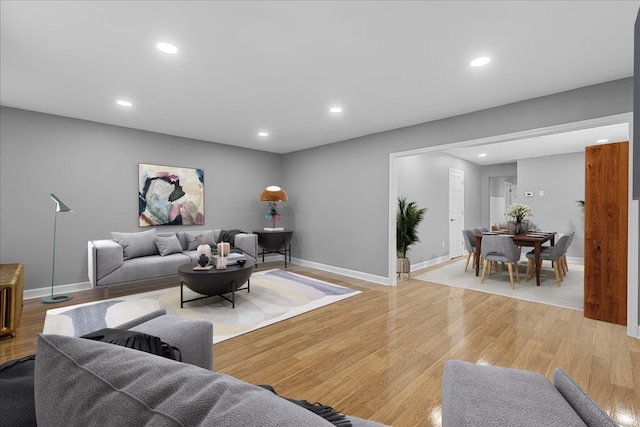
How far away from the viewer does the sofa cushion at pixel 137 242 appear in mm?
4285

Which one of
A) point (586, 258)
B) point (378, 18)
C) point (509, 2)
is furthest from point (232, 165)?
point (586, 258)

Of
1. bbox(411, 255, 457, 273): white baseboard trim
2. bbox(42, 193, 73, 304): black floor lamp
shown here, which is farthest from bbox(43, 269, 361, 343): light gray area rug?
bbox(411, 255, 457, 273): white baseboard trim

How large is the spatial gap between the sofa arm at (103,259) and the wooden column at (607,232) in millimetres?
5620

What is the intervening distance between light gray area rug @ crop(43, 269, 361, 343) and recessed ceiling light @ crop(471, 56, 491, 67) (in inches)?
117

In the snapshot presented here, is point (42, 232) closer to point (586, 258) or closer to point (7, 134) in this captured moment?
point (7, 134)

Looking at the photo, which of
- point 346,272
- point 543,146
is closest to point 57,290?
point 346,272

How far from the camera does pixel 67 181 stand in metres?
4.19

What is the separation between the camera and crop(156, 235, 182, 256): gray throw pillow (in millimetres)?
4555

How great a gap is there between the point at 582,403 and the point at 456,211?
22.8 feet

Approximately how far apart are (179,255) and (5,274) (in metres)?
1.84

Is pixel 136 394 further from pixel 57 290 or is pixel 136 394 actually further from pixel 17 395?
pixel 57 290

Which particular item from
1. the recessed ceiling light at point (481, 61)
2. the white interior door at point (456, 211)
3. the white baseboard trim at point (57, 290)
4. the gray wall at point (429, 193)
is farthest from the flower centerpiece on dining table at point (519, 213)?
the white baseboard trim at point (57, 290)

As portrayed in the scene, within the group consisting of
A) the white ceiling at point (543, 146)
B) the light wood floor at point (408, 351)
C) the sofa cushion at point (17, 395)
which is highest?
the white ceiling at point (543, 146)

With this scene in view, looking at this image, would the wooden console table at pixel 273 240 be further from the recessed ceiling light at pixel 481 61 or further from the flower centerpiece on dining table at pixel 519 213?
the recessed ceiling light at pixel 481 61
